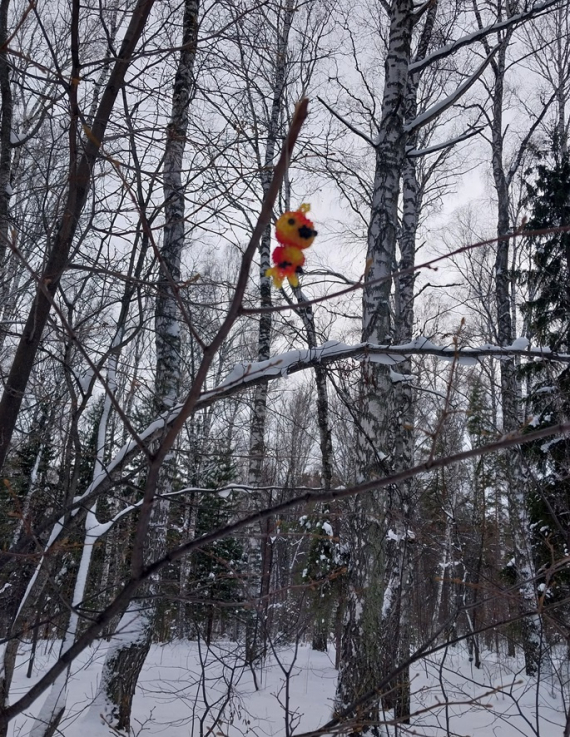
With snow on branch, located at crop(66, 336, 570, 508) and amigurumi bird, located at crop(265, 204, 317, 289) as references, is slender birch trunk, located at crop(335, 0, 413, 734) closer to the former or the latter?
snow on branch, located at crop(66, 336, 570, 508)

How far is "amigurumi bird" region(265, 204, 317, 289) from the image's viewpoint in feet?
2.02

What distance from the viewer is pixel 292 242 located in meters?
0.62

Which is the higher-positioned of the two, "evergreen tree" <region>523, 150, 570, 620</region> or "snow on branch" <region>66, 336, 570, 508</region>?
"evergreen tree" <region>523, 150, 570, 620</region>

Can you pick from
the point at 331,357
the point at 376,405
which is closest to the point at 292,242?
the point at 331,357

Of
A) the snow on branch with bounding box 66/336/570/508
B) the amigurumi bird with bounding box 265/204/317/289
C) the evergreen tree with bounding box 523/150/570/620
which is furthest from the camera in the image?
the evergreen tree with bounding box 523/150/570/620

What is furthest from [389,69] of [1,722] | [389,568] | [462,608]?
[389,568]

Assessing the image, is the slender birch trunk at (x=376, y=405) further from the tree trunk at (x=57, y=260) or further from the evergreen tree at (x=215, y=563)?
the tree trunk at (x=57, y=260)

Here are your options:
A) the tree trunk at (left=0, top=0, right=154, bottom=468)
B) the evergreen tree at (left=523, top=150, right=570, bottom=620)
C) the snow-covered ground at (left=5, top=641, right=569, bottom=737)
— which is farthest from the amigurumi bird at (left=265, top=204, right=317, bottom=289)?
the evergreen tree at (left=523, top=150, right=570, bottom=620)

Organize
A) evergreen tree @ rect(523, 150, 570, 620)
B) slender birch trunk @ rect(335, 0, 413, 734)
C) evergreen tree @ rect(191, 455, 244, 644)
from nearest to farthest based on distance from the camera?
evergreen tree @ rect(191, 455, 244, 644), slender birch trunk @ rect(335, 0, 413, 734), evergreen tree @ rect(523, 150, 570, 620)

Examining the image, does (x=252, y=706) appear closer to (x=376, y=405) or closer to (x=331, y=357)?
(x=376, y=405)

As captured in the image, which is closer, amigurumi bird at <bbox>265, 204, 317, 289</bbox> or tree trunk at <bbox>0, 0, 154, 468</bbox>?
amigurumi bird at <bbox>265, 204, 317, 289</bbox>

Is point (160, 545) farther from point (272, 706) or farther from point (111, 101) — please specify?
point (111, 101)

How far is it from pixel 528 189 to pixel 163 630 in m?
10.1

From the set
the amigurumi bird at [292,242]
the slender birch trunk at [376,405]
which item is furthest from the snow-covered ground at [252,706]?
the amigurumi bird at [292,242]
